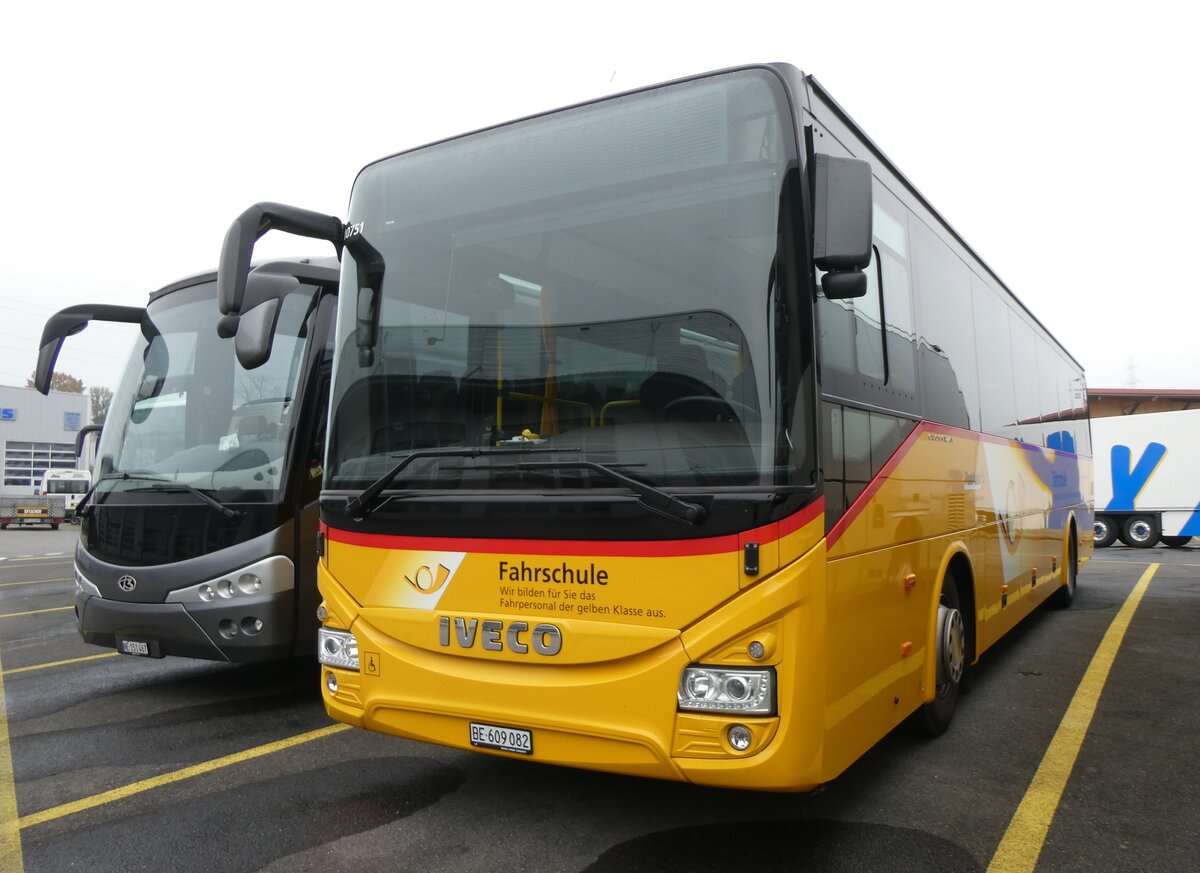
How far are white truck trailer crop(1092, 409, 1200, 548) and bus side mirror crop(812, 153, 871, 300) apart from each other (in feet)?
69.4

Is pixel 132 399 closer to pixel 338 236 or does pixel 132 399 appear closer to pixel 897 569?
pixel 338 236

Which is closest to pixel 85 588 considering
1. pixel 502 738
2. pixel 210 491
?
pixel 210 491

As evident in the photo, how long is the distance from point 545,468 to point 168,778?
2787mm

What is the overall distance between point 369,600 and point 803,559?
73.2 inches

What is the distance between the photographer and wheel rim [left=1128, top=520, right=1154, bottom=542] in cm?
2159

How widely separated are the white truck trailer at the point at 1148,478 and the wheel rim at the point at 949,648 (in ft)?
62.1

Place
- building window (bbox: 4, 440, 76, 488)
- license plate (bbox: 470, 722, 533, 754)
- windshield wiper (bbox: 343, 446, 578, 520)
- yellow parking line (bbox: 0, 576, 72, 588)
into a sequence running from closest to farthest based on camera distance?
license plate (bbox: 470, 722, 533, 754), windshield wiper (bbox: 343, 446, 578, 520), yellow parking line (bbox: 0, 576, 72, 588), building window (bbox: 4, 440, 76, 488)

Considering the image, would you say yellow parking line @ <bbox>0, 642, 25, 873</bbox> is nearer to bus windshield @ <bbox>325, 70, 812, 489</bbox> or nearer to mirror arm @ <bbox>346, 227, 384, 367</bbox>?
bus windshield @ <bbox>325, 70, 812, 489</bbox>

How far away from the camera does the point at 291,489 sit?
5.82m

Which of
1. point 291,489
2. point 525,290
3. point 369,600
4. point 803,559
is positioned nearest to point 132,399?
point 291,489

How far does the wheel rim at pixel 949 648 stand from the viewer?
486cm

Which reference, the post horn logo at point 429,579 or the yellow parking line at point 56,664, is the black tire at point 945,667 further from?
the yellow parking line at point 56,664

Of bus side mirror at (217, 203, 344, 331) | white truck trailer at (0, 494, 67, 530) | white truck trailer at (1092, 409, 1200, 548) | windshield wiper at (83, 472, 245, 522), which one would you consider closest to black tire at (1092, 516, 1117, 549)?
white truck trailer at (1092, 409, 1200, 548)

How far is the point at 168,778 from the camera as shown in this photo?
4590 mm
